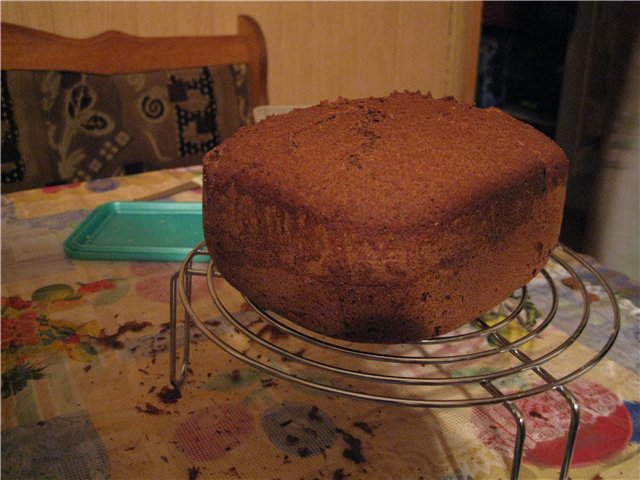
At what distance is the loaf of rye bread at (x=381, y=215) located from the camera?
18.0 inches

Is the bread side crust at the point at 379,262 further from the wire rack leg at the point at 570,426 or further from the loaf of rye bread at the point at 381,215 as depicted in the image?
the wire rack leg at the point at 570,426

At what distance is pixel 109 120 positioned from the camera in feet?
5.25

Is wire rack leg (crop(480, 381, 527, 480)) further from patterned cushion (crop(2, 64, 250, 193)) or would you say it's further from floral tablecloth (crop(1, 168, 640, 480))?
patterned cushion (crop(2, 64, 250, 193))

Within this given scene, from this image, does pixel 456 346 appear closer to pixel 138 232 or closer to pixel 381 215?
pixel 381 215

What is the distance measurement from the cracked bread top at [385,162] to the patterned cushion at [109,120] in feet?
3.85

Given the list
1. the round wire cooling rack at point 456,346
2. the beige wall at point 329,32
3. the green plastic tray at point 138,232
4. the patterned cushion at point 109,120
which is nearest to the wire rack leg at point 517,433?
the round wire cooling rack at point 456,346

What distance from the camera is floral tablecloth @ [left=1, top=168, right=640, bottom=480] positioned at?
517mm

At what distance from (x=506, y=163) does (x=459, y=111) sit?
0.10m

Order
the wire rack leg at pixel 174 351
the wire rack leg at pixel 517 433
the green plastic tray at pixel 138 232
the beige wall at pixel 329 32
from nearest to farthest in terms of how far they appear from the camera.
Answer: the wire rack leg at pixel 517 433
the wire rack leg at pixel 174 351
the green plastic tray at pixel 138 232
the beige wall at pixel 329 32

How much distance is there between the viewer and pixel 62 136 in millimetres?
1572

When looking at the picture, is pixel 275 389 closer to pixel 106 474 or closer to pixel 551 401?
pixel 106 474

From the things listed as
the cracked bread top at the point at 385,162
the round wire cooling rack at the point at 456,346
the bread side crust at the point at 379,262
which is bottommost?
the round wire cooling rack at the point at 456,346

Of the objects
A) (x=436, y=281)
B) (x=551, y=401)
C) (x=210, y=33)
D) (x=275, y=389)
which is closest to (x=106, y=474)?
(x=275, y=389)

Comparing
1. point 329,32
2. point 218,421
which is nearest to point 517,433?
point 218,421
